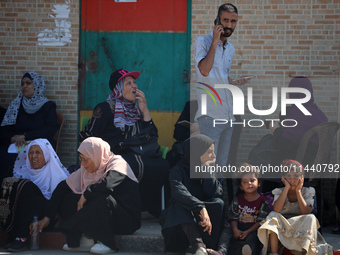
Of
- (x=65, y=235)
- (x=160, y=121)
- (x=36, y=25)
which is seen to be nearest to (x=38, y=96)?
(x=36, y=25)

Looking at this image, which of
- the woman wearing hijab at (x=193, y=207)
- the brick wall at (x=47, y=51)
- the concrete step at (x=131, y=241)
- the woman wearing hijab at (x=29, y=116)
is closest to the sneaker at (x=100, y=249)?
the concrete step at (x=131, y=241)

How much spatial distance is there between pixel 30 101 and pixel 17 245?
241 centimetres

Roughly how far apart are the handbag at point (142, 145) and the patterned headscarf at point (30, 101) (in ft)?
4.98

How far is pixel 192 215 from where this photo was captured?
6395 mm

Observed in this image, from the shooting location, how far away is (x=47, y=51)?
8.89m

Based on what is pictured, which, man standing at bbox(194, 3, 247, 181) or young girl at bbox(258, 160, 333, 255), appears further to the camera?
man standing at bbox(194, 3, 247, 181)

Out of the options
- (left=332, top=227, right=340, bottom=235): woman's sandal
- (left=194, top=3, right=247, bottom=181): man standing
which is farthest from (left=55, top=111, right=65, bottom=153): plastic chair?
(left=332, top=227, right=340, bottom=235): woman's sandal

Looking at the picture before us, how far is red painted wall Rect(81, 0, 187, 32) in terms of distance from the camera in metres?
8.77

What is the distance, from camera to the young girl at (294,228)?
6.09 meters

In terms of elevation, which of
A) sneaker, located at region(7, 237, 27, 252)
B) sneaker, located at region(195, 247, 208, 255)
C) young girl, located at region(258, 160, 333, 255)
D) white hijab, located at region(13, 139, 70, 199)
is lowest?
sneaker, located at region(7, 237, 27, 252)

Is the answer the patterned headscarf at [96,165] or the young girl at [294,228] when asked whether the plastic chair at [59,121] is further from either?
the young girl at [294,228]

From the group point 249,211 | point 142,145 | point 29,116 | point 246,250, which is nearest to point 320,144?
point 249,211

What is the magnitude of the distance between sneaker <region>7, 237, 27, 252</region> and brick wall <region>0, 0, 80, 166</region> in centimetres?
227

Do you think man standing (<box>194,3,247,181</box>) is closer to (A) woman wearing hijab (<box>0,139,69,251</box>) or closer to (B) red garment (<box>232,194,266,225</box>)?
(B) red garment (<box>232,194,266,225</box>)
